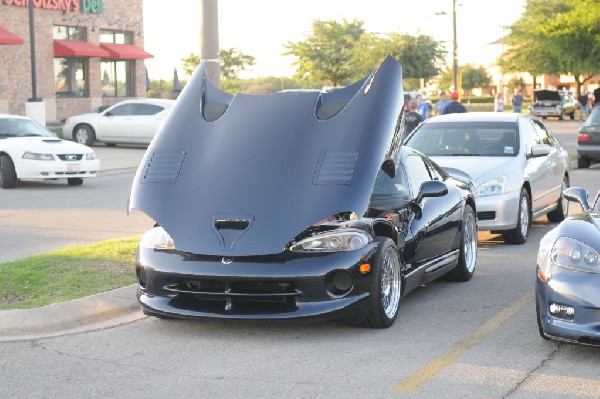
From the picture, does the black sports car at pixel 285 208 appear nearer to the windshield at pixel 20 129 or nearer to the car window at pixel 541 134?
the car window at pixel 541 134

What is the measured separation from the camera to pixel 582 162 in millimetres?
25016

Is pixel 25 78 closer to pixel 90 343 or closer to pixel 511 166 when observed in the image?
pixel 511 166

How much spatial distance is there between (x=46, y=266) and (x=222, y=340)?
301 cm

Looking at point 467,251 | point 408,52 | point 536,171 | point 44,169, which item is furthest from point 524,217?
point 408,52

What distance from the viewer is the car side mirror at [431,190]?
28.8 feet

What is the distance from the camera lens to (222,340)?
7375mm

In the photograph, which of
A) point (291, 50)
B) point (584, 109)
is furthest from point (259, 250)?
point (291, 50)

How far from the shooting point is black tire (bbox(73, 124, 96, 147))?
3294 centimetres

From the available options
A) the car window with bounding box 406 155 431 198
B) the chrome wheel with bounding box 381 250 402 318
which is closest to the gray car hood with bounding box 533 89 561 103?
the car window with bounding box 406 155 431 198

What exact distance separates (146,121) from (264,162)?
2414 centimetres

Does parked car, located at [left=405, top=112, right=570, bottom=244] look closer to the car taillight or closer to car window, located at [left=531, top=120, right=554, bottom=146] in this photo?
car window, located at [left=531, top=120, right=554, bottom=146]

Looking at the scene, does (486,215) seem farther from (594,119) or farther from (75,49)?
(75,49)

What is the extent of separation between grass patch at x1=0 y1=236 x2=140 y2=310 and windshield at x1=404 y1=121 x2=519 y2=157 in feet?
14.6

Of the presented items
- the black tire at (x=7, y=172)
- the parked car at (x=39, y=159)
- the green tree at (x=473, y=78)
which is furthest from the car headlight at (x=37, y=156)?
the green tree at (x=473, y=78)
